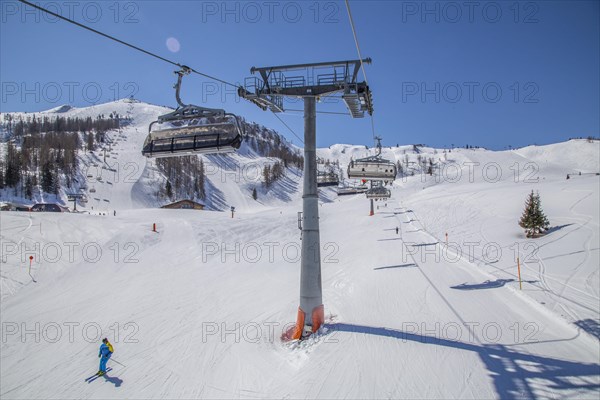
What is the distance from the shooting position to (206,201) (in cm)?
10969

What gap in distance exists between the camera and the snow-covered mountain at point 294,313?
7977 millimetres

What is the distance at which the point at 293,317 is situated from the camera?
13086 mm

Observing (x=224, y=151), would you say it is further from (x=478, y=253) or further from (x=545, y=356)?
(x=478, y=253)

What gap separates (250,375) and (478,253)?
20164 millimetres

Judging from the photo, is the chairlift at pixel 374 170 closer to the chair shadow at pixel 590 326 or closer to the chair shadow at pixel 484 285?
the chair shadow at pixel 484 285

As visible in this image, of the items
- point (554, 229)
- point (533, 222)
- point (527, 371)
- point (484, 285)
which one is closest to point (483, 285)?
point (484, 285)

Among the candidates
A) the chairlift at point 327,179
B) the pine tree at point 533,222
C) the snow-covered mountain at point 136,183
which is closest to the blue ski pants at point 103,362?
the chairlift at point 327,179

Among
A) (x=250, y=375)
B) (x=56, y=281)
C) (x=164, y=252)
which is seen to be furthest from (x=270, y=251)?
(x=250, y=375)

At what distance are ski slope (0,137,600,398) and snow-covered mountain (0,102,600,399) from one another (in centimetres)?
7

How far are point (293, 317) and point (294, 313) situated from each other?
50cm

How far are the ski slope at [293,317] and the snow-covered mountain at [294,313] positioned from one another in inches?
2.6

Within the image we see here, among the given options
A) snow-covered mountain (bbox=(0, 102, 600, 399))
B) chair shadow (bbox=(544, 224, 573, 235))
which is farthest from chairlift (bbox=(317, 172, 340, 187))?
chair shadow (bbox=(544, 224, 573, 235))

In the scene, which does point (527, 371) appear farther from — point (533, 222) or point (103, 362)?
point (533, 222)

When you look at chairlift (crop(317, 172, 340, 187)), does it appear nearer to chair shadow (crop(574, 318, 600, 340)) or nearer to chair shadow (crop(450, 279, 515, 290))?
chair shadow (crop(450, 279, 515, 290))
